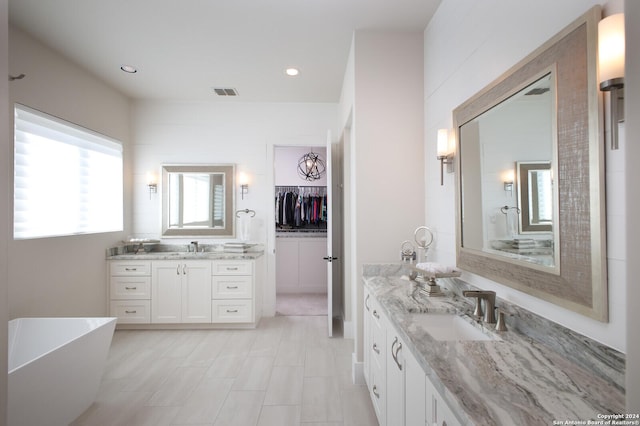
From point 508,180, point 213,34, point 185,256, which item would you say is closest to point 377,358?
point 508,180

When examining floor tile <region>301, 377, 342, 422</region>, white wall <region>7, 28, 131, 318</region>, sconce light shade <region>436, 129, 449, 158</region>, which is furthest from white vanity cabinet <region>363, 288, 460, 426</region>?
white wall <region>7, 28, 131, 318</region>

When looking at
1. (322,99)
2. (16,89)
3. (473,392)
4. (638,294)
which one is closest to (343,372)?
(473,392)

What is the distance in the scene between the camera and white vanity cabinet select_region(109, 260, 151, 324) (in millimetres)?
3697

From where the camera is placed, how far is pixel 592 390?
89 centimetres

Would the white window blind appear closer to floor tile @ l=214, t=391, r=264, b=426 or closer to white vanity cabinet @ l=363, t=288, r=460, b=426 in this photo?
floor tile @ l=214, t=391, r=264, b=426

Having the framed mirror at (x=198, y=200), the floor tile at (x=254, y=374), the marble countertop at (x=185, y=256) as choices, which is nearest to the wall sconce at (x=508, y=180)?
the floor tile at (x=254, y=374)

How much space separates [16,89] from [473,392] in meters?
3.71

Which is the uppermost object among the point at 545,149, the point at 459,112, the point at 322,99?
the point at 322,99

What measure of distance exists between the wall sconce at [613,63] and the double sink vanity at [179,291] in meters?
3.47

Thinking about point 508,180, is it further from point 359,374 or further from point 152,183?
point 152,183

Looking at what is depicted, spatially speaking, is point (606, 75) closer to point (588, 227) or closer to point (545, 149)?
point (545, 149)

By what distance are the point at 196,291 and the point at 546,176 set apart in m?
3.62

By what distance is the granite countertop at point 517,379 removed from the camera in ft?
2.54

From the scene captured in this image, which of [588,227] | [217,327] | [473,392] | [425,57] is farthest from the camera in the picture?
[217,327]
